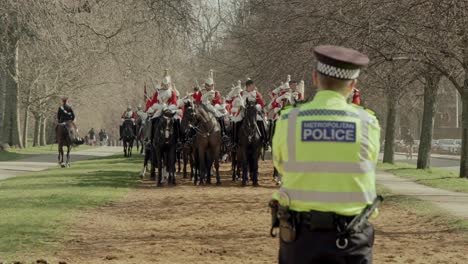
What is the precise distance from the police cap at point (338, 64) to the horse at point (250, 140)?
56.6 feet

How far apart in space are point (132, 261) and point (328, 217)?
18.3ft

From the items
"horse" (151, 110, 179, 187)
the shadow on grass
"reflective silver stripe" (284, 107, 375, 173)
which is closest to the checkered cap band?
"reflective silver stripe" (284, 107, 375, 173)

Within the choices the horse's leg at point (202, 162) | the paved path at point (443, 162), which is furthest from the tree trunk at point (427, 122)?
the horse's leg at point (202, 162)

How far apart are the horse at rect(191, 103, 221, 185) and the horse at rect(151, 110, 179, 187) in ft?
2.08

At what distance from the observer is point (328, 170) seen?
17.5 feet

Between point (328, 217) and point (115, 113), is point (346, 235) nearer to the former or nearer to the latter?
point (328, 217)

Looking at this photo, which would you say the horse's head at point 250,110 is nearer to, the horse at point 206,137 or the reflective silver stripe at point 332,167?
the horse at point 206,137

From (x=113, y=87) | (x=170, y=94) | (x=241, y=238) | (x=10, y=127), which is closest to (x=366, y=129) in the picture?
(x=241, y=238)

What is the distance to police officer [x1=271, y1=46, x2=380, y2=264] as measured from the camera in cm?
522

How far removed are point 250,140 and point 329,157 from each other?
1776 centimetres

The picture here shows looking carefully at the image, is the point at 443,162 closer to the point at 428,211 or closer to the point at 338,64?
the point at 428,211

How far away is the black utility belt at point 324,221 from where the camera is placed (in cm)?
521

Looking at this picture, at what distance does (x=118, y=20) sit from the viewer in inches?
1144

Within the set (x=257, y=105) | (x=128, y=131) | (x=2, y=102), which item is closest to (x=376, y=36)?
(x=257, y=105)
